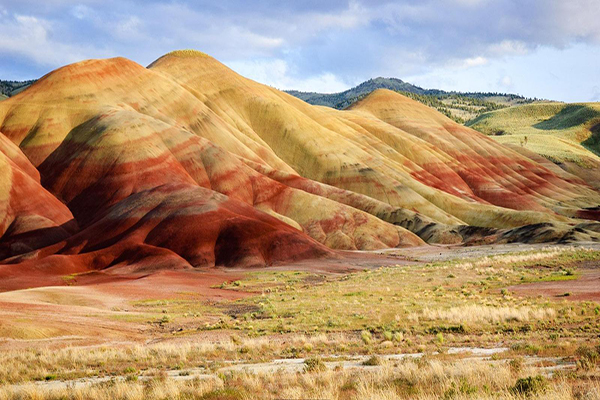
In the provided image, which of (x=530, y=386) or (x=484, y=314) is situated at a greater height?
(x=530, y=386)

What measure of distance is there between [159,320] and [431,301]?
18.4 m

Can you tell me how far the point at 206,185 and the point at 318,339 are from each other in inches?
3728

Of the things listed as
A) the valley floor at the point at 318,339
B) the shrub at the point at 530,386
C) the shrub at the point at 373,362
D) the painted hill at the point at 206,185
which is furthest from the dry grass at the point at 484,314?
the painted hill at the point at 206,185

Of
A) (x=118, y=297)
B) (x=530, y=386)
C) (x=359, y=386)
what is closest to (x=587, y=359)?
(x=530, y=386)

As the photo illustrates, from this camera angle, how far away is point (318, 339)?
28.3 m

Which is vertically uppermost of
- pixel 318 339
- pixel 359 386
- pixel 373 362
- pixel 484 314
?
pixel 359 386

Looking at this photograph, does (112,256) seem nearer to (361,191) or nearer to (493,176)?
(361,191)

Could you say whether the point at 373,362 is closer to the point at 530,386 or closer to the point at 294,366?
the point at 294,366

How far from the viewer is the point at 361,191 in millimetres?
149875

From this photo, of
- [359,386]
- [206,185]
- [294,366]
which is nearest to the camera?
[359,386]

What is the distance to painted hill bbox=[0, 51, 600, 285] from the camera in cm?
9406

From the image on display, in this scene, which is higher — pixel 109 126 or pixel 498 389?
pixel 109 126

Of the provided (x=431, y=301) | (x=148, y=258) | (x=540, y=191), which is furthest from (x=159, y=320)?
(x=540, y=191)

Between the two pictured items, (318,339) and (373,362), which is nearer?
(373,362)
